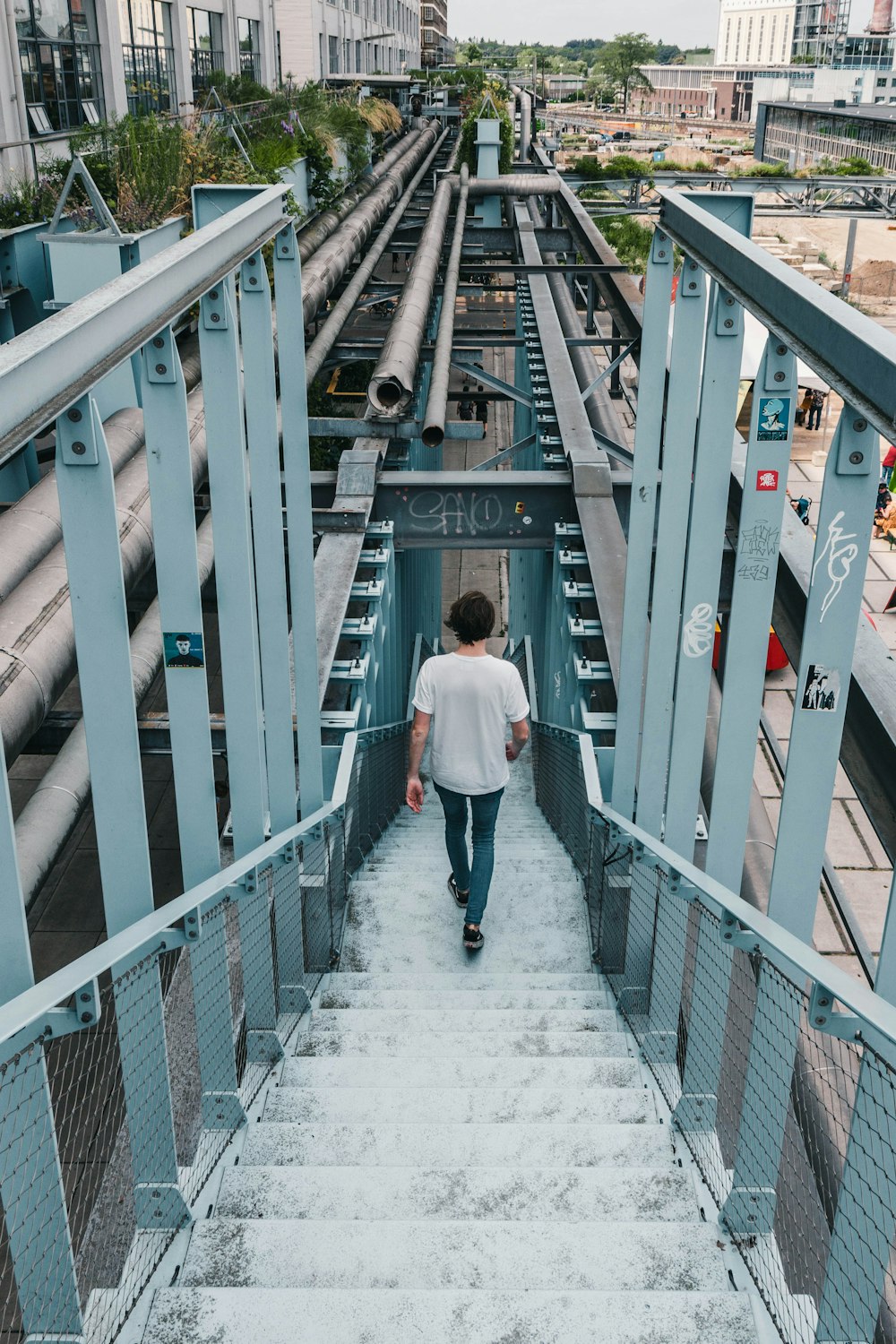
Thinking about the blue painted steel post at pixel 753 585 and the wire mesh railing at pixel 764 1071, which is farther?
the blue painted steel post at pixel 753 585

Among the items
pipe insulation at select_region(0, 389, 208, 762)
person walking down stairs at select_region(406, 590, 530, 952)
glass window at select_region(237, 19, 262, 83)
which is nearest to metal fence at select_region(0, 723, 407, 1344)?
person walking down stairs at select_region(406, 590, 530, 952)

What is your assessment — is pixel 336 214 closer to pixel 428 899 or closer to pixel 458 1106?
pixel 428 899

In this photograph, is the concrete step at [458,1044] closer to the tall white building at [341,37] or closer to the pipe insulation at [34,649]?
the pipe insulation at [34,649]

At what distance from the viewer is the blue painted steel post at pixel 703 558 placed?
2951 mm

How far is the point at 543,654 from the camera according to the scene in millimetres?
10750

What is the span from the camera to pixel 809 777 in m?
2.46

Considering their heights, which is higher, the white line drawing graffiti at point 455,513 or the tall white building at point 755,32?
the tall white building at point 755,32

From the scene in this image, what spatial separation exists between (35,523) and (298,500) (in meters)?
2.18

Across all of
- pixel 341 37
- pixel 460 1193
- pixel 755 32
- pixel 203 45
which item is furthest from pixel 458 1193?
pixel 755 32

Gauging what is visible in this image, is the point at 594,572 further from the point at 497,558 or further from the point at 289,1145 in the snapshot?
the point at 497,558

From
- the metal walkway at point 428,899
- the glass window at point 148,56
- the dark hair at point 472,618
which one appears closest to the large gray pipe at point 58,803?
the metal walkway at point 428,899

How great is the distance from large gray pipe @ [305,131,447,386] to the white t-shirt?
175cm

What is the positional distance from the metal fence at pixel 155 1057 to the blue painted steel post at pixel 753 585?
1.34 m

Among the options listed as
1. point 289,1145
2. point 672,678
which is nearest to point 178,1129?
point 289,1145
